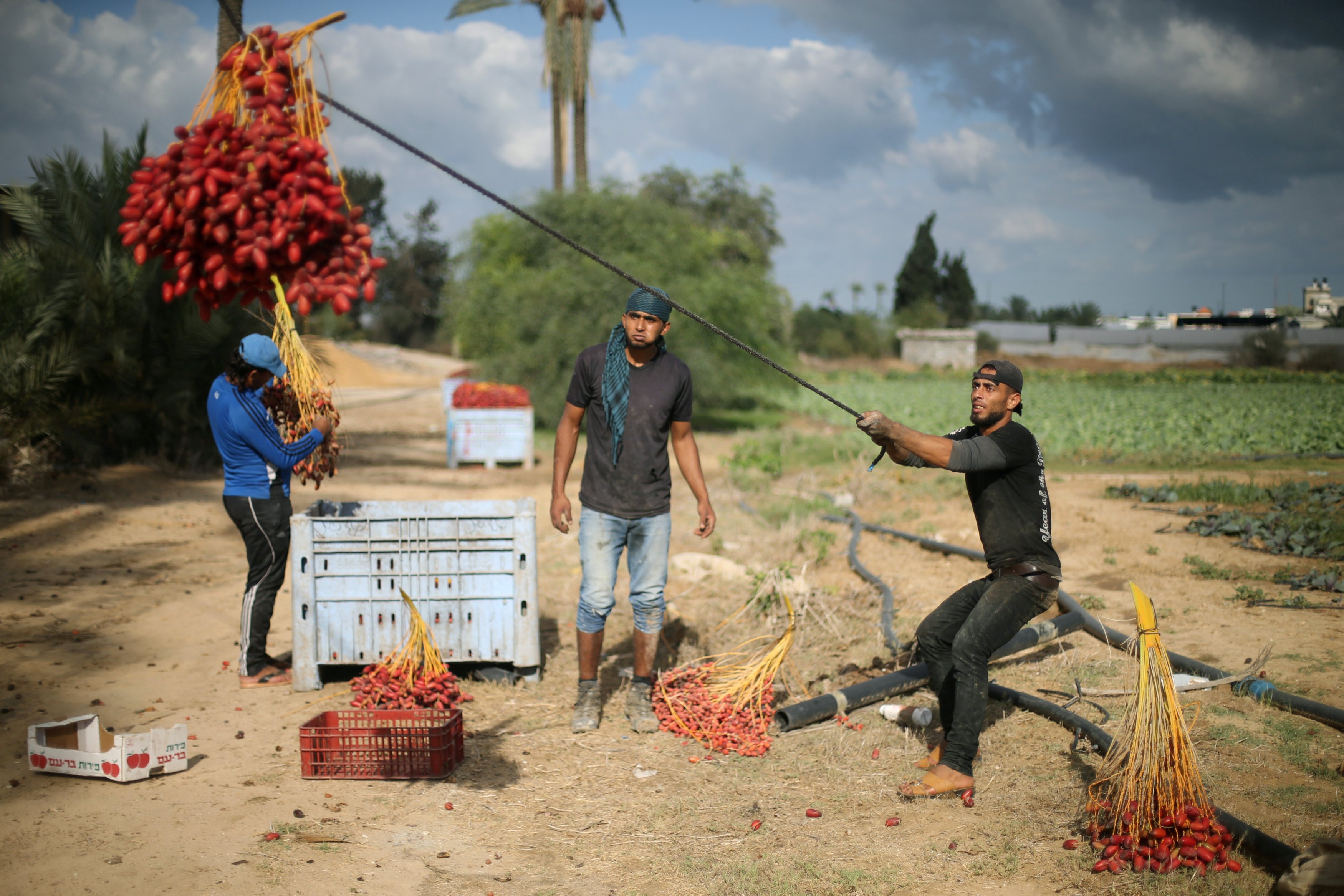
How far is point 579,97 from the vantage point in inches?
937

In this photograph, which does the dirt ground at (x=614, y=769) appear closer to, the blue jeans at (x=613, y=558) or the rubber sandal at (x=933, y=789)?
the rubber sandal at (x=933, y=789)

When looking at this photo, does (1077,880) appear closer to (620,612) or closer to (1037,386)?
(620,612)

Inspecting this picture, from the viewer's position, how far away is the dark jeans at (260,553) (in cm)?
532

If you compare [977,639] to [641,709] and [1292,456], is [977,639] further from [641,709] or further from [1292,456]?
[1292,456]

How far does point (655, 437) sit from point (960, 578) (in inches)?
165

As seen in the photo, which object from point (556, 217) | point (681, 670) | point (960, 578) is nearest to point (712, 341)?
point (556, 217)

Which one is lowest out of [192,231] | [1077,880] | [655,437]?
[1077,880]

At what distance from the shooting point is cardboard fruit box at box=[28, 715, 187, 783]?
4121mm

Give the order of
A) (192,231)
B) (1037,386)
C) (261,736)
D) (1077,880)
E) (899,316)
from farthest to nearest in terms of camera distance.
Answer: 1. (899,316)
2. (1037,386)
3. (261,736)
4. (1077,880)
5. (192,231)

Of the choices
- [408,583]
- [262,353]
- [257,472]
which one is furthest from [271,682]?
[262,353]

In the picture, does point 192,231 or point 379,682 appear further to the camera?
point 379,682

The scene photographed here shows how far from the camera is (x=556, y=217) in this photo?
71.7ft

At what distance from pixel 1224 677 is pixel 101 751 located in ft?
18.9

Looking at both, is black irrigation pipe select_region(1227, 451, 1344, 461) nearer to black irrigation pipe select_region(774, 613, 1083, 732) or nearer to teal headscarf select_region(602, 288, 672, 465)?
black irrigation pipe select_region(774, 613, 1083, 732)
